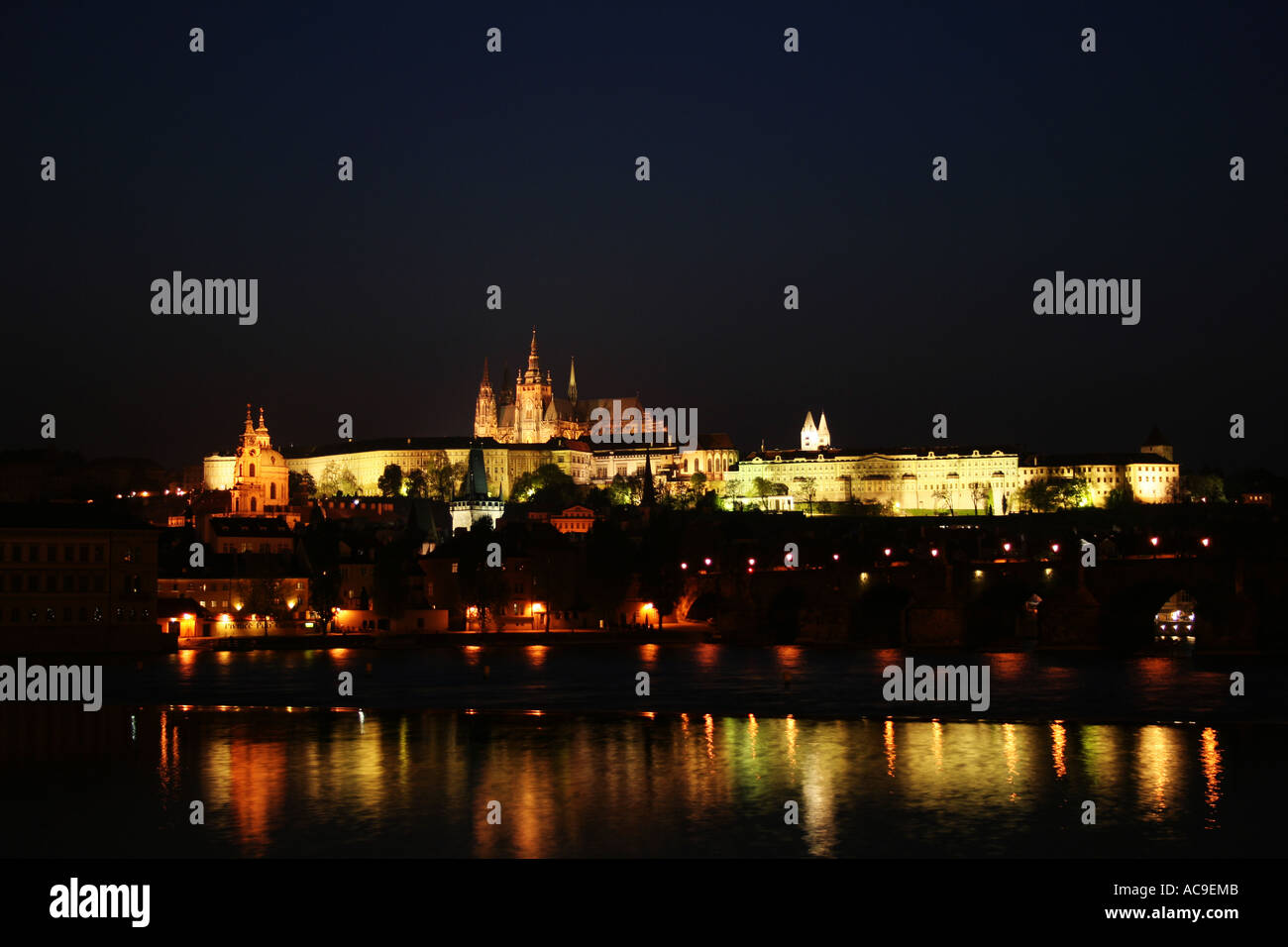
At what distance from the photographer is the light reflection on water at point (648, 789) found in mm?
23297

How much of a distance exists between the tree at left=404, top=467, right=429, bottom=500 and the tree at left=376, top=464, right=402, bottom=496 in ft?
4.06

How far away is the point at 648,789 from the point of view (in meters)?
27.6

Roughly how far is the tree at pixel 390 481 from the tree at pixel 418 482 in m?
1.24

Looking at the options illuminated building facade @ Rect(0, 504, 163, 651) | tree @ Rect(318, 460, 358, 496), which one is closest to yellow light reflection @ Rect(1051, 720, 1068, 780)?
illuminated building facade @ Rect(0, 504, 163, 651)

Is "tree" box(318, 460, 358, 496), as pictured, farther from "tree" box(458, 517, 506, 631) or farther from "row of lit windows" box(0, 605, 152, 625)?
"row of lit windows" box(0, 605, 152, 625)

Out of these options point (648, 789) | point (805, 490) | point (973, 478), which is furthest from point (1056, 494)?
point (648, 789)

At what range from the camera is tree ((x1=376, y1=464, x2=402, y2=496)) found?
186 metres

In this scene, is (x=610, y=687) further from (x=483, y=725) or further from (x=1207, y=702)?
(x=1207, y=702)

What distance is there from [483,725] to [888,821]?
1434cm

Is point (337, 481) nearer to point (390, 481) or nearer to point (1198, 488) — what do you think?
point (390, 481)

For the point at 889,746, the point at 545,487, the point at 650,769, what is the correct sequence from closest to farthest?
the point at 650,769 < the point at 889,746 < the point at 545,487

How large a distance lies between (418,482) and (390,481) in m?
3.39

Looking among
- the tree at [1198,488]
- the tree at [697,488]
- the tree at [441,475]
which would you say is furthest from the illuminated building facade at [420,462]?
the tree at [1198,488]
